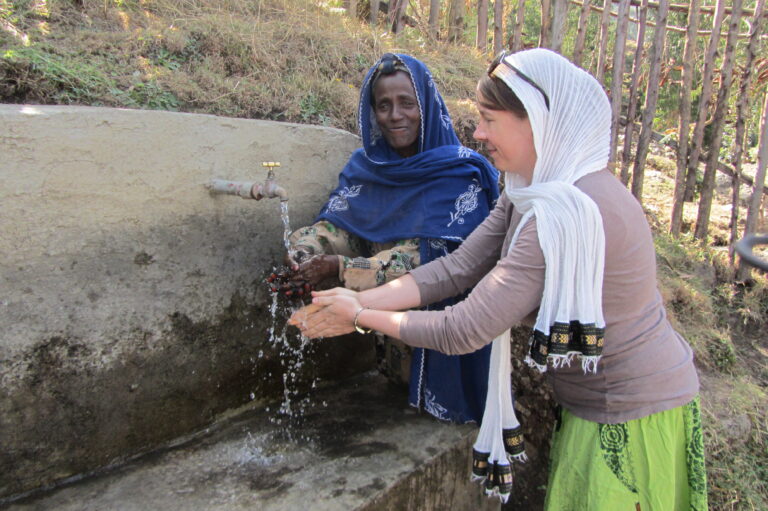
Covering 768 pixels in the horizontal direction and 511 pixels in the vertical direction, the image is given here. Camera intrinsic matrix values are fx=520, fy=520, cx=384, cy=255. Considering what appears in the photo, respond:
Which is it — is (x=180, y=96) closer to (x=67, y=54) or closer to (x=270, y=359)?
(x=67, y=54)

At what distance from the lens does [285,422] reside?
2.11m

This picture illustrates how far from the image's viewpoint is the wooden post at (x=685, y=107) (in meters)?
4.14

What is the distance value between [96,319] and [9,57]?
1328 millimetres

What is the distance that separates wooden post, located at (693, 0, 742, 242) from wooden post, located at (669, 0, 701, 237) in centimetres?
19

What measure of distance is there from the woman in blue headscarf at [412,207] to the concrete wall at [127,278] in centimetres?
28

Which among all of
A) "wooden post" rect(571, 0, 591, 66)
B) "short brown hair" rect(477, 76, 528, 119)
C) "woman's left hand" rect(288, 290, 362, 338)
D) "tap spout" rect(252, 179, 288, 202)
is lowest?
"woman's left hand" rect(288, 290, 362, 338)

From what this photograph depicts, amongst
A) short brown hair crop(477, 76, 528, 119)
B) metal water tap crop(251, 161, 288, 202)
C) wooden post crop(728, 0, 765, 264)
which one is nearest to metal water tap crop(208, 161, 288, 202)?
metal water tap crop(251, 161, 288, 202)

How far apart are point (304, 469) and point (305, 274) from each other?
671mm

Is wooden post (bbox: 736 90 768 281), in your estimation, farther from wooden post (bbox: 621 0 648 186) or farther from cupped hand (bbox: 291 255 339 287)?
cupped hand (bbox: 291 255 339 287)

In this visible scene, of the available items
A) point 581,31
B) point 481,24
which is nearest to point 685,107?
point 581,31

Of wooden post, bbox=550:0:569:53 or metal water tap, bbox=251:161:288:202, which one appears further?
wooden post, bbox=550:0:569:53

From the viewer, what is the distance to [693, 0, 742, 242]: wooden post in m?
3.98

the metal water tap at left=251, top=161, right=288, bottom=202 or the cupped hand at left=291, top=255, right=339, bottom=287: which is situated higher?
the metal water tap at left=251, top=161, right=288, bottom=202

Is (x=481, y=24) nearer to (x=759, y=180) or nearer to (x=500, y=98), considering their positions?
(x=759, y=180)
